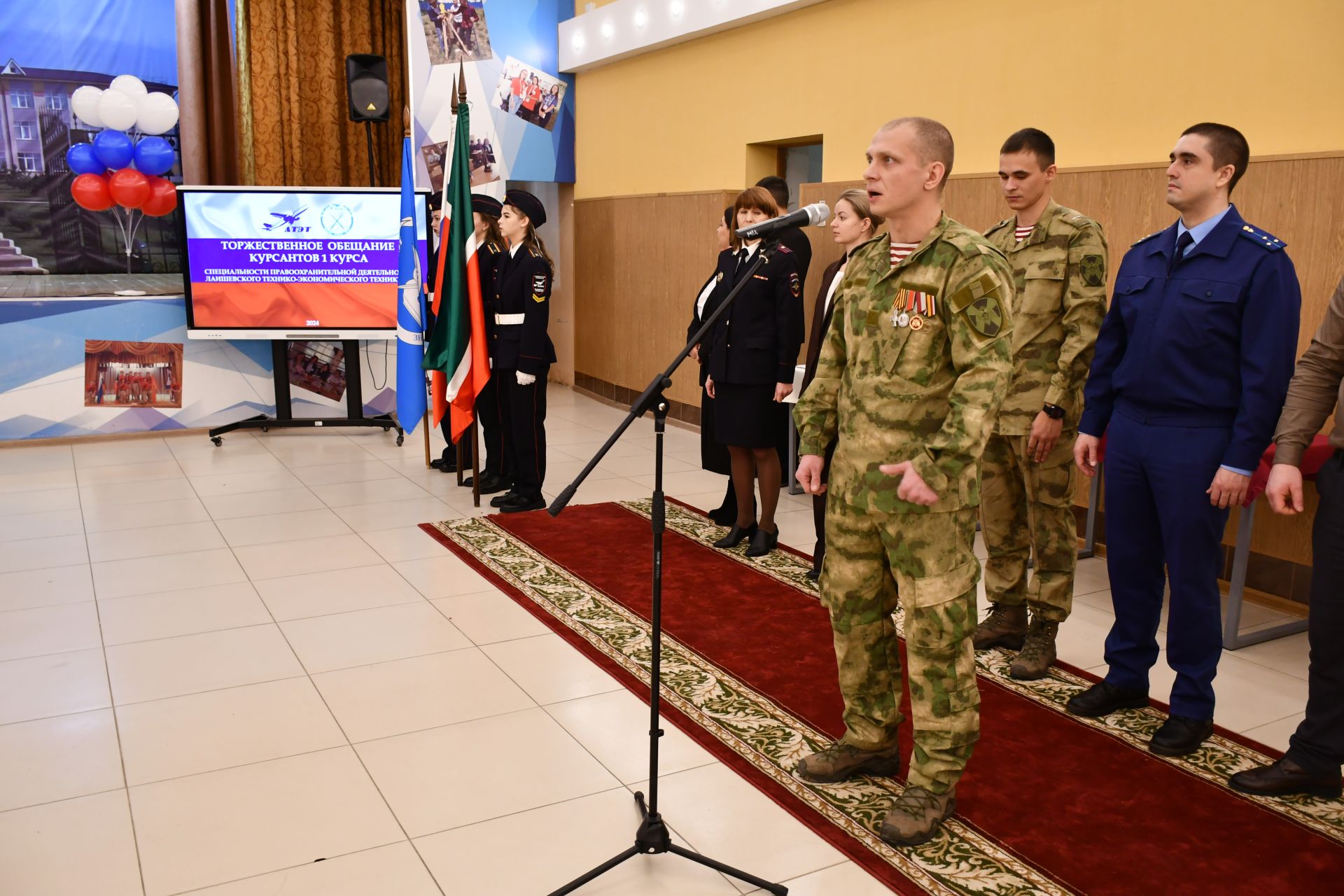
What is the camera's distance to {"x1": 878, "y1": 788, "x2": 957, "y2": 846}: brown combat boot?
242cm

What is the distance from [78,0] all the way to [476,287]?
512 cm

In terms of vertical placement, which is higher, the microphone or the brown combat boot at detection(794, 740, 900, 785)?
the microphone

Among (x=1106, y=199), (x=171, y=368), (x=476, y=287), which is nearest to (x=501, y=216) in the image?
(x=476, y=287)

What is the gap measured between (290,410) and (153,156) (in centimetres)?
194

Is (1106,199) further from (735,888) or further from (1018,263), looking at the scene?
(735,888)

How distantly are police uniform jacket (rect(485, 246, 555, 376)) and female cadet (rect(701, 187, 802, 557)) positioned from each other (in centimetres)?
96

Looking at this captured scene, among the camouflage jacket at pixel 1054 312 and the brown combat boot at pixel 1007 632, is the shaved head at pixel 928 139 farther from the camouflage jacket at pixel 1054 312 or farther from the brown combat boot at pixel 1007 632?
the brown combat boot at pixel 1007 632

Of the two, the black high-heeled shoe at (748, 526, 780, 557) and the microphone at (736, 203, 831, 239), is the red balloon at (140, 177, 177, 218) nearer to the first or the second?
the black high-heeled shoe at (748, 526, 780, 557)

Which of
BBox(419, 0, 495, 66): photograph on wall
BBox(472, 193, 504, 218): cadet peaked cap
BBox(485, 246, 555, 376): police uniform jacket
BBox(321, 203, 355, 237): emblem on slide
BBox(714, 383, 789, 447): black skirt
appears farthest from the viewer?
BBox(419, 0, 495, 66): photograph on wall

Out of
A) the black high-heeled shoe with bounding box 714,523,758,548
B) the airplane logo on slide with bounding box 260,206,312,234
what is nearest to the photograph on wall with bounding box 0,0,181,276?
the airplane logo on slide with bounding box 260,206,312,234

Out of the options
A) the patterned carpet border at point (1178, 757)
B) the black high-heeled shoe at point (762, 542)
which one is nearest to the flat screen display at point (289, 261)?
the black high-heeled shoe at point (762, 542)

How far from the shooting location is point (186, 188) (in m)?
7.02

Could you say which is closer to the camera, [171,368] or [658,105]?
[171,368]

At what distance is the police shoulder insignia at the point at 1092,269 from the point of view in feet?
10.5
